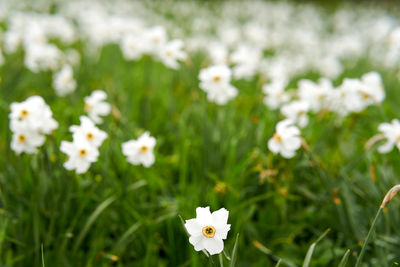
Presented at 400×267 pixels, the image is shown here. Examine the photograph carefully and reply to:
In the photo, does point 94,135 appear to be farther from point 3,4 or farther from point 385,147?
point 3,4

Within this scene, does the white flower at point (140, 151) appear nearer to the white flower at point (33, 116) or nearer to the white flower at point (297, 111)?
the white flower at point (33, 116)

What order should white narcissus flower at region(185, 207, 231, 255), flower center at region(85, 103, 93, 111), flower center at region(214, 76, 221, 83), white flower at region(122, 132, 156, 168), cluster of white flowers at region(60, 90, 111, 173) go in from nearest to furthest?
white narcissus flower at region(185, 207, 231, 255) → cluster of white flowers at region(60, 90, 111, 173) → white flower at region(122, 132, 156, 168) → flower center at region(85, 103, 93, 111) → flower center at region(214, 76, 221, 83)

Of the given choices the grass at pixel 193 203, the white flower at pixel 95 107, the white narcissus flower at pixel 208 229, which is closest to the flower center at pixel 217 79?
the grass at pixel 193 203

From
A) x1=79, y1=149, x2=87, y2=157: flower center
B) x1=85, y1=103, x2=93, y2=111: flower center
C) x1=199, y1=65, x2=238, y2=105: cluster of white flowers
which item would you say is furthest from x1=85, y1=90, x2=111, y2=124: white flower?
x1=199, y1=65, x2=238, y2=105: cluster of white flowers

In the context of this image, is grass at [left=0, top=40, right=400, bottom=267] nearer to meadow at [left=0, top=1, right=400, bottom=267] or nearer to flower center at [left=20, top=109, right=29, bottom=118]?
meadow at [left=0, top=1, right=400, bottom=267]

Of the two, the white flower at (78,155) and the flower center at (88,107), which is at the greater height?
the flower center at (88,107)

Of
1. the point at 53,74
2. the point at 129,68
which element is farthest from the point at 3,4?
the point at 53,74

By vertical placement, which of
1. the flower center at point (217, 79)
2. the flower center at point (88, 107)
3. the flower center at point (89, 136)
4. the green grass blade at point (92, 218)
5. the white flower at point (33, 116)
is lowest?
the green grass blade at point (92, 218)
